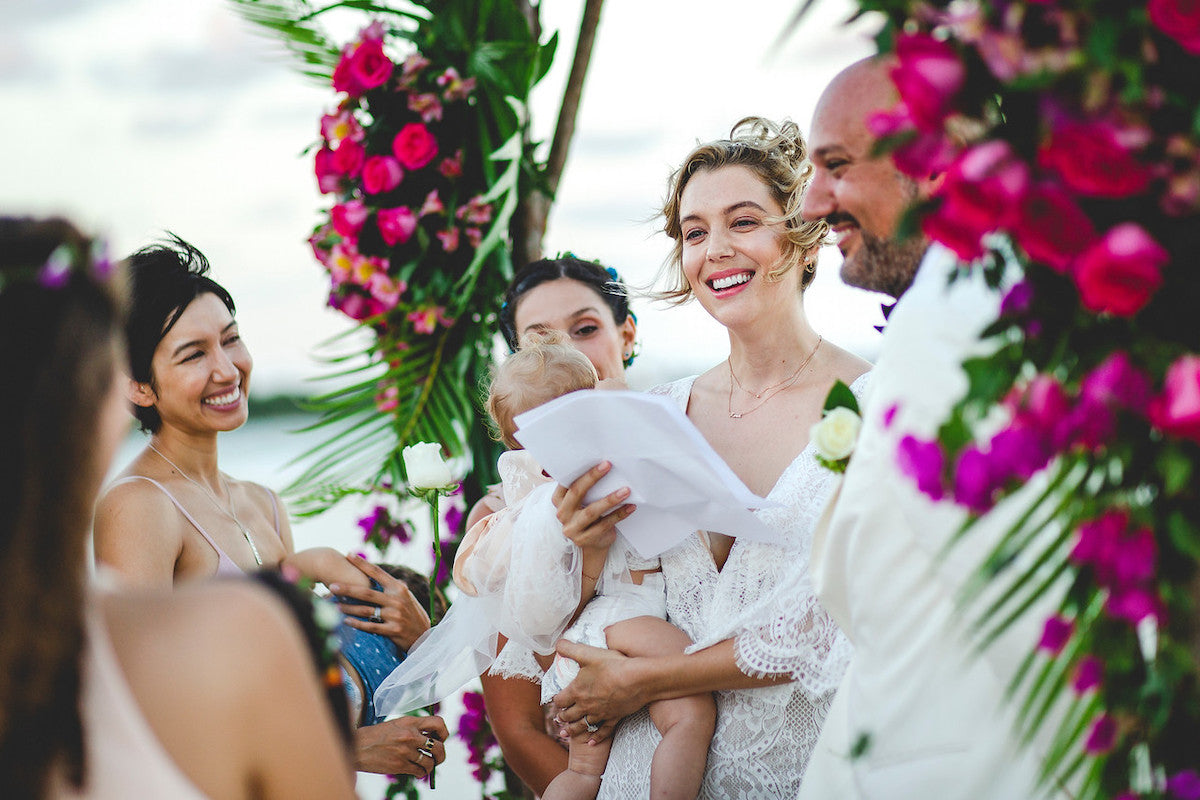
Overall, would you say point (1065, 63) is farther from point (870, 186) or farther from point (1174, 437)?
point (870, 186)

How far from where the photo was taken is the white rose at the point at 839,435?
1988 millimetres

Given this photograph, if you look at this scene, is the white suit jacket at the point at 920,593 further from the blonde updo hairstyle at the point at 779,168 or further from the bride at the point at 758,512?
the blonde updo hairstyle at the point at 779,168

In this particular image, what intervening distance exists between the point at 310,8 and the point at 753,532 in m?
2.54

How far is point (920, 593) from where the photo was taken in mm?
1634

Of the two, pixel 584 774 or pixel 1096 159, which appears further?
pixel 584 774

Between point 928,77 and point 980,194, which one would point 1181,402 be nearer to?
point 980,194

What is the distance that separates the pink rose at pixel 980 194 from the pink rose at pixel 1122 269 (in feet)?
0.31

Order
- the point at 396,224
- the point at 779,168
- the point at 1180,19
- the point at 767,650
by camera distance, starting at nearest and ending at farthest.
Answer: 1. the point at 1180,19
2. the point at 767,650
3. the point at 779,168
4. the point at 396,224

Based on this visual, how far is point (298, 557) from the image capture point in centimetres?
331

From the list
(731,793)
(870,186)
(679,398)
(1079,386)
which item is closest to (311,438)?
(679,398)

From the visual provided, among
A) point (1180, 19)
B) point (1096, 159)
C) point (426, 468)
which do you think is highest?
point (1180, 19)

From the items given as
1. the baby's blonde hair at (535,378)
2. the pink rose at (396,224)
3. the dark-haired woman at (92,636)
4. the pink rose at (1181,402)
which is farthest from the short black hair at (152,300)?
the pink rose at (1181,402)

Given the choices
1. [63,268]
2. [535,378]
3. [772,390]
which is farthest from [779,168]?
[63,268]

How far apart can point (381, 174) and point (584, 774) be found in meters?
2.05
